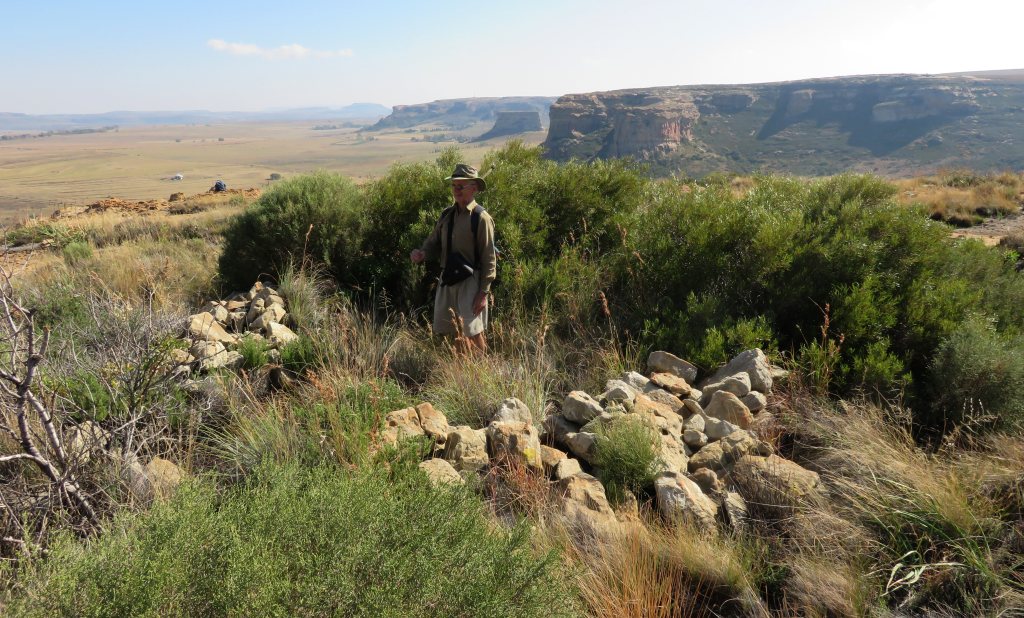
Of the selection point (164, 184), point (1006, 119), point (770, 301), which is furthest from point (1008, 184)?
point (164, 184)

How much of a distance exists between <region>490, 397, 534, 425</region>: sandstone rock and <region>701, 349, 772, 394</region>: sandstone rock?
1.69m

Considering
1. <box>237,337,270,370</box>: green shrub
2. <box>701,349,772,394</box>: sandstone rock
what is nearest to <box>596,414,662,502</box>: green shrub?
<box>701,349,772,394</box>: sandstone rock

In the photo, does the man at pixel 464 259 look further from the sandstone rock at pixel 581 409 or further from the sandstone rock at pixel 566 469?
the sandstone rock at pixel 566 469

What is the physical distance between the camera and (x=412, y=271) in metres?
6.70

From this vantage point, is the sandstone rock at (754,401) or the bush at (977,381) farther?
the sandstone rock at (754,401)

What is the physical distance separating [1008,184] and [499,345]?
2011cm

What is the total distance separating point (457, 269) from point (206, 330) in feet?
8.81

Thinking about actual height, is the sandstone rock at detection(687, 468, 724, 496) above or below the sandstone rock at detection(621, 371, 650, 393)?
below

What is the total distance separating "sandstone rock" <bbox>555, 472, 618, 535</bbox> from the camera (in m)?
2.71

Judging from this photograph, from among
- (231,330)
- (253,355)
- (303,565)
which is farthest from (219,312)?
(303,565)

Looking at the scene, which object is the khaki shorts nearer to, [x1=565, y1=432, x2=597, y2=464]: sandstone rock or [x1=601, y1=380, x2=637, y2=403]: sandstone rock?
[x1=601, y1=380, x2=637, y2=403]: sandstone rock

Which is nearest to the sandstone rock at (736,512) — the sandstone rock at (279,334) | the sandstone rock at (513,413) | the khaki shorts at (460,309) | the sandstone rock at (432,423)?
the sandstone rock at (513,413)

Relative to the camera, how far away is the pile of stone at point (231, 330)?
491cm

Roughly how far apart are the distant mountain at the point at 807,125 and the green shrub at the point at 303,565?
274ft
